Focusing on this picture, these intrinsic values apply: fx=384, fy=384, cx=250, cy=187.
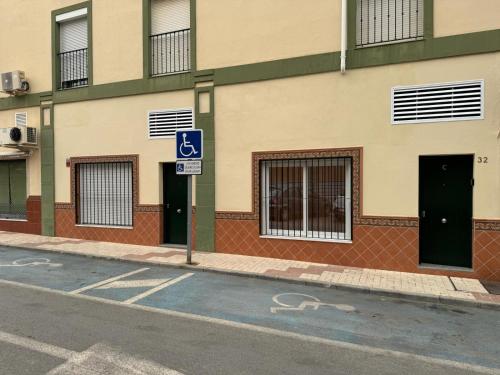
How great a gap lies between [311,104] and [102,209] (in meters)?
6.88

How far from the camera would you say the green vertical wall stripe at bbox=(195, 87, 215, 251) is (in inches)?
375

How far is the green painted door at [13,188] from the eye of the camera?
41.8 ft

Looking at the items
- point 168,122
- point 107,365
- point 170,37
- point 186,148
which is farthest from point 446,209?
point 170,37

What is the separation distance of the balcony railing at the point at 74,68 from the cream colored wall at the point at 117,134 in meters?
0.77

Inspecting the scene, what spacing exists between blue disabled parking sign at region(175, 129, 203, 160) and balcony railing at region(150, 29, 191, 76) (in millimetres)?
2757

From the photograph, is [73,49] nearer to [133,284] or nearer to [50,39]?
[50,39]

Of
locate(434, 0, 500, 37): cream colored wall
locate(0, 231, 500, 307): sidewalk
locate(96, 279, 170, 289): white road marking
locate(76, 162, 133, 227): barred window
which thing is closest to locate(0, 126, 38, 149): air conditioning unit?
locate(76, 162, 133, 227): barred window

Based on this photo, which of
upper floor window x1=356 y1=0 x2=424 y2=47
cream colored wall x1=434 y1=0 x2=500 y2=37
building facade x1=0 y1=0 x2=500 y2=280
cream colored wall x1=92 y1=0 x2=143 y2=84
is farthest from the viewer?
cream colored wall x1=92 y1=0 x2=143 y2=84

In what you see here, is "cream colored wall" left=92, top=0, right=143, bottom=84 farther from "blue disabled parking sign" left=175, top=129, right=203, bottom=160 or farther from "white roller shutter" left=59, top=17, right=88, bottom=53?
"blue disabled parking sign" left=175, top=129, right=203, bottom=160

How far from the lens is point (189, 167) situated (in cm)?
820

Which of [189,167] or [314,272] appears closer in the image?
[314,272]

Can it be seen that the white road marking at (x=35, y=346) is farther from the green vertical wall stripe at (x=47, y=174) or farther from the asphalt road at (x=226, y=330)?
the green vertical wall stripe at (x=47, y=174)

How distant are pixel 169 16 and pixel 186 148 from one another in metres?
4.41

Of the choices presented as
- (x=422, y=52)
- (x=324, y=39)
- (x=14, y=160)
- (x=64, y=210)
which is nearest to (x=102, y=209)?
(x=64, y=210)
